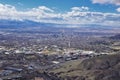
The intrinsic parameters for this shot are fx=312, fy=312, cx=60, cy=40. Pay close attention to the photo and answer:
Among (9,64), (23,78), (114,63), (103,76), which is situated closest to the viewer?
(23,78)

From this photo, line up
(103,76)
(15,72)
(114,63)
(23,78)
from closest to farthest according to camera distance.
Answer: (23,78) < (103,76) < (15,72) < (114,63)

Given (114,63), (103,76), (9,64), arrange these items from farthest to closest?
(9,64)
(114,63)
(103,76)

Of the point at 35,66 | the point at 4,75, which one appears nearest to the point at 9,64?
the point at 35,66

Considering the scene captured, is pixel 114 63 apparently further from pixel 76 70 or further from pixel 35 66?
pixel 35 66

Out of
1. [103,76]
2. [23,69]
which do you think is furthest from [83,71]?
[23,69]

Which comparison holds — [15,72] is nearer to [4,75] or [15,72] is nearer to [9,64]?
[4,75]

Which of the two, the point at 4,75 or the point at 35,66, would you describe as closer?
the point at 4,75

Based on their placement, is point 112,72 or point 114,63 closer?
point 112,72

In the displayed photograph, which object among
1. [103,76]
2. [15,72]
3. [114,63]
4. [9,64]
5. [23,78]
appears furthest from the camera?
[9,64]
